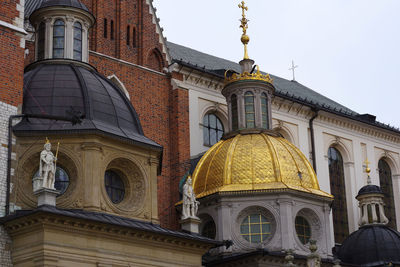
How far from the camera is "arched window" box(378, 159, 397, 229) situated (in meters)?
40.5

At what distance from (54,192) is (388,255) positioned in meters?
15.5

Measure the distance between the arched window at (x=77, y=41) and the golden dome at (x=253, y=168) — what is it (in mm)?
6278

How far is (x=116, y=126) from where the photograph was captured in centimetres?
2439

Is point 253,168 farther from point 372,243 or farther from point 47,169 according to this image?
point 47,169

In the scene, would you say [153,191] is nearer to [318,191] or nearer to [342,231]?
[318,191]

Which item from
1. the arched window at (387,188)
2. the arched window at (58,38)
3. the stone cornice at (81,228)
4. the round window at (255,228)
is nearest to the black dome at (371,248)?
the round window at (255,228)

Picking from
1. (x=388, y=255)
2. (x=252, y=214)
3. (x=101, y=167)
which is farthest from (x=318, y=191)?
(x=101, y=167)

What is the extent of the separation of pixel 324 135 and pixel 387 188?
4988 millimetres

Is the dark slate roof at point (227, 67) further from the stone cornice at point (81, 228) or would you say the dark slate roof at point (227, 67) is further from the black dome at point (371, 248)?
the stone cornice at point (81, 228)

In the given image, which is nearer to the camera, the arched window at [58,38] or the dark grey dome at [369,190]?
the arched window at [58,38]

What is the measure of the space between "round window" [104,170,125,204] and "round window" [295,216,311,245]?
7.20 metres

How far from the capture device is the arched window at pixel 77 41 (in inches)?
1054

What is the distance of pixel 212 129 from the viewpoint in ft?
112

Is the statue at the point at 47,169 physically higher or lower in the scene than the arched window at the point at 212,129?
lower
